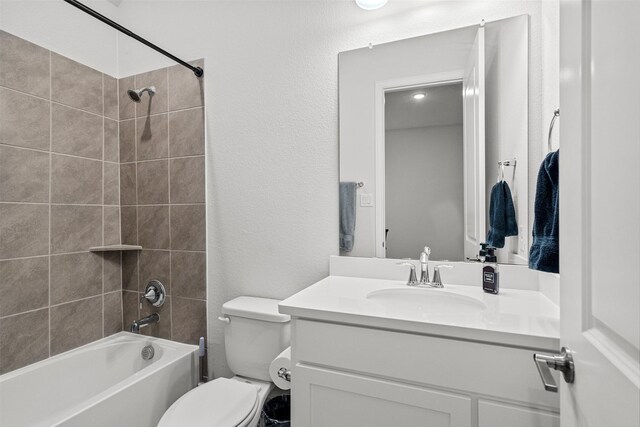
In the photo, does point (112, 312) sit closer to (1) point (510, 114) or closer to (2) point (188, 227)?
(2) point (188, 227)

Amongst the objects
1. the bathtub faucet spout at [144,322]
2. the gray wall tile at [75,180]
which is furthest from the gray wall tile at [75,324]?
the gray wall tile at [75,180]

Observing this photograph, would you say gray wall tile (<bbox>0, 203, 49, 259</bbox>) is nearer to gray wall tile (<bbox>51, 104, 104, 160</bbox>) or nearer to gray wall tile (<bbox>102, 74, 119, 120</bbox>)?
gray wall tile (<bbox>51, 104, 104, 160</bbox>)

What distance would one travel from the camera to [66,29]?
69.9 inches

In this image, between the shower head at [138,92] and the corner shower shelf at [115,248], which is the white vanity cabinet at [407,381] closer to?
the corner shower shelf at [115,248]

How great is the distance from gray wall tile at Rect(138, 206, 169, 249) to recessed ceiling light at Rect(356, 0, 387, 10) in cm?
148

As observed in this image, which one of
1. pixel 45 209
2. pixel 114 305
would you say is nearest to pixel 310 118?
pixel 45 209

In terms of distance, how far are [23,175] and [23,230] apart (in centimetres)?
27

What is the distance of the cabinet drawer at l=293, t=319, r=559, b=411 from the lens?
80 centimetres

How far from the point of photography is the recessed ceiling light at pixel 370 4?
139 cm

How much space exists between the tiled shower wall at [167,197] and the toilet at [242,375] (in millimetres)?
374

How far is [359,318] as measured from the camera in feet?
3.09

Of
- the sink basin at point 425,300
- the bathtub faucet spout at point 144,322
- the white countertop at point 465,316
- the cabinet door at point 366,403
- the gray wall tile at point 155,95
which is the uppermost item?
the gray wall tile at point 155,95

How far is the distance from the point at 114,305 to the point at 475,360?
206 cm

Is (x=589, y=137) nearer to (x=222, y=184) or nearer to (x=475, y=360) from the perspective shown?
(x=475, y=360)
